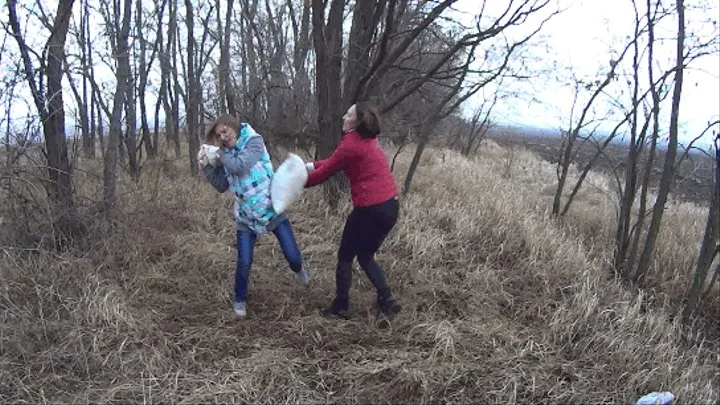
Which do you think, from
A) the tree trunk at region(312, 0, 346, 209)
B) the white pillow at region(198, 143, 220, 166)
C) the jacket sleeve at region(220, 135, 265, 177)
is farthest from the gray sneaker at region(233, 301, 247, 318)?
the tree trunk at region(312, 0, 346, 209)

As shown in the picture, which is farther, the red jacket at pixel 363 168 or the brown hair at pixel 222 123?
the brown hair at pixel 222 123

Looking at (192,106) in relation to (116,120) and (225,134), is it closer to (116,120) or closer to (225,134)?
(116,120)

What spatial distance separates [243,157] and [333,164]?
0.66m

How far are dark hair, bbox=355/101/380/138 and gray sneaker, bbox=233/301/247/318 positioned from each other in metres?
1.62

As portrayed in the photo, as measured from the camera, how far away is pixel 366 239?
3734mm

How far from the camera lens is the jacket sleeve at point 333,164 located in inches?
143

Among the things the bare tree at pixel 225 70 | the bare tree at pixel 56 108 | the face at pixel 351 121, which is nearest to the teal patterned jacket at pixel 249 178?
the face at pixel 351 121

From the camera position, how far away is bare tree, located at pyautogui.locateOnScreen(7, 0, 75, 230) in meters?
4.52

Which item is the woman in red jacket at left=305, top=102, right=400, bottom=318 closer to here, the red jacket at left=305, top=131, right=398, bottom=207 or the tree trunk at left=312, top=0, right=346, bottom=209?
the red jacket at left=305, top=131, right=398, bottom=207

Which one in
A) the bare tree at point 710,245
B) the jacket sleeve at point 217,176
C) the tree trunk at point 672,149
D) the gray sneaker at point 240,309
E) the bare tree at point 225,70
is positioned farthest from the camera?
the bare tree at point 225,70

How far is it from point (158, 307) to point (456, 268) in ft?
9.08

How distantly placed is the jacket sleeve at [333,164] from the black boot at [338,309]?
953 mm

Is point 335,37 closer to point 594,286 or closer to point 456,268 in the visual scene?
point 456,268

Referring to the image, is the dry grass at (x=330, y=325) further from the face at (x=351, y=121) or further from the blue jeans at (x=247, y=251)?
the face at (x=351, y=121)
